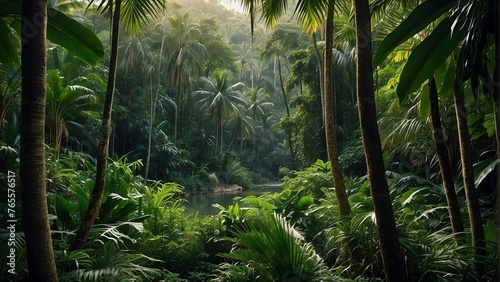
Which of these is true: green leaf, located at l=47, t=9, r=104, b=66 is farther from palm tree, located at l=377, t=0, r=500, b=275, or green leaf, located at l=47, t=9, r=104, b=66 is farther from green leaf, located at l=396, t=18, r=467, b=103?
green leaf, located at l=396, t=18, r=467, b=103

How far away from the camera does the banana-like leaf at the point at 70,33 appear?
16.6ft

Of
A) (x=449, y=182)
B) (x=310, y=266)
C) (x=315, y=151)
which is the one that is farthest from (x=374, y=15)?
(x=315, y=151)

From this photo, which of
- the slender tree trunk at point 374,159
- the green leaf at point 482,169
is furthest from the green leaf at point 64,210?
the green leaf at point 482,169

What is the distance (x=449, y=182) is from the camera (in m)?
4.90

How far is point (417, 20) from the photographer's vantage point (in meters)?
4.32

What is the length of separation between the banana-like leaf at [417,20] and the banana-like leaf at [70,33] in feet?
12.5

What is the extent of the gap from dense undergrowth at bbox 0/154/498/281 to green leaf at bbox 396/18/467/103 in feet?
5.29

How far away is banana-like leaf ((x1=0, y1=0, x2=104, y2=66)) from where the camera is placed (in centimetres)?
505

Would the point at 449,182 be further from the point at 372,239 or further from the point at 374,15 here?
the point at 374,15

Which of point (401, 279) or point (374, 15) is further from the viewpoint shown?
point (374, 15)

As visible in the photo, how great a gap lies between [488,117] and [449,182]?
2.07m

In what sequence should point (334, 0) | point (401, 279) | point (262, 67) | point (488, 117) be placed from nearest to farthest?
point (401, 279)
point (334, 0)
point (488, 117)
point (262, 67)

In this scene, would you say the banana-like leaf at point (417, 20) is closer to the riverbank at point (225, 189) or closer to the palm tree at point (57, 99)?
the palm tree at point (57, 99)

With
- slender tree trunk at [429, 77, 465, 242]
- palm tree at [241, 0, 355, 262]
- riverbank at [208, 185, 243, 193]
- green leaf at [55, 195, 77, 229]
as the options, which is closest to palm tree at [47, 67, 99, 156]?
green leaf at [55, 195, 77, 229]
